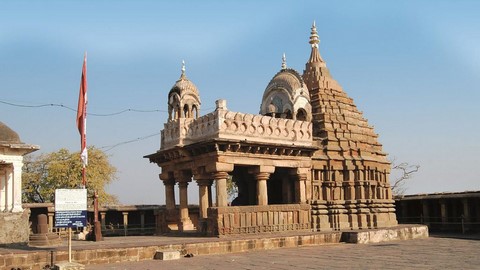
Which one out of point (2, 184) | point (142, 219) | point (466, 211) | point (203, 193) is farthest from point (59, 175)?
point (466, 211)

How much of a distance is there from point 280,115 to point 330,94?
11.0 ft

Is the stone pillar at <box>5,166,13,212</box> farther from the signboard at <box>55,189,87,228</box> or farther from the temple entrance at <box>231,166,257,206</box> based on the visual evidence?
the signboard at <box>55,189,87,228</box>

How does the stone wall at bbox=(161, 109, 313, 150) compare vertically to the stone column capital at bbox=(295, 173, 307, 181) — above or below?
above

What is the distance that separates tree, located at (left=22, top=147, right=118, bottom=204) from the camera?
4625 cm

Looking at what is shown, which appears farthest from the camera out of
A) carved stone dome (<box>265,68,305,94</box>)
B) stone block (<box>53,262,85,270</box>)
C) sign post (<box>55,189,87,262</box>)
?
carved stone dome (<box>265,68,305,94</box>)

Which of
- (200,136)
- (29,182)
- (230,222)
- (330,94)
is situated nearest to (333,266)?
(230,222)

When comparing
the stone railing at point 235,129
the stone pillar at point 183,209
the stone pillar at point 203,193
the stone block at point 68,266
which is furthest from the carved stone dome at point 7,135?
the stone block at point 68,266

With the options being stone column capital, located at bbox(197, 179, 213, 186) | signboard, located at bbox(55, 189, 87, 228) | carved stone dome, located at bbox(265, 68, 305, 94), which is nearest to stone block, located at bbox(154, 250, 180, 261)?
signboard, located at bbox(55, 189, 87, 228)

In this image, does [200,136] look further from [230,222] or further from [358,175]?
[358,175]

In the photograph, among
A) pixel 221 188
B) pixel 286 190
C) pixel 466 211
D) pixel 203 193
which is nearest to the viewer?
pixel 221 188

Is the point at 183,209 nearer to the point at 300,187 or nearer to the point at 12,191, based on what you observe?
the point at 300,187

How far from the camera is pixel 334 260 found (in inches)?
580

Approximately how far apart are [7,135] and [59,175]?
81.9 ft

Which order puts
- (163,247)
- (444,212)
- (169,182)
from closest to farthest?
(163,247) → (169,182) → (444,212)
